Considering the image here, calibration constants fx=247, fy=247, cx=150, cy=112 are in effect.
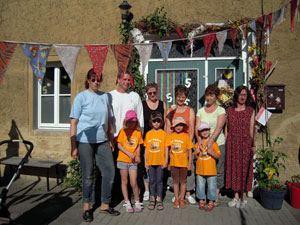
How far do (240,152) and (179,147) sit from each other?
102cm

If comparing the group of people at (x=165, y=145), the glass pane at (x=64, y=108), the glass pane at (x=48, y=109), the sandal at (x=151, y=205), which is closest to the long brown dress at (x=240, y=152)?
the group of people at (x=165, y=145)

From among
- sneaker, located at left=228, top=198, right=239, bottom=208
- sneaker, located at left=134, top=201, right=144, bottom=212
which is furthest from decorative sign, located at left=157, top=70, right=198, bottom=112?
sneaker, located at left=134, top=201, right=144, bottom=212

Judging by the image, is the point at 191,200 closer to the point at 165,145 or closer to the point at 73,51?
the point at 165,145

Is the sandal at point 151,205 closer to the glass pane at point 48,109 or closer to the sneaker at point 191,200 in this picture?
the sneaker at point 191,200

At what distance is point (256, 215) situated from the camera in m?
3.67

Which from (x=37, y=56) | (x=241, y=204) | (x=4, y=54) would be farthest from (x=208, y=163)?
(x=4, y=54)

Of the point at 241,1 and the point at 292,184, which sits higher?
the point at 241,1

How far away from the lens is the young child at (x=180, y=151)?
376cm

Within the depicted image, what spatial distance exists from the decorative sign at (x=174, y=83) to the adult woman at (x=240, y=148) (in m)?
1.13

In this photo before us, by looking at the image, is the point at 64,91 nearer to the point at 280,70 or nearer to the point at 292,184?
the point at 280,70

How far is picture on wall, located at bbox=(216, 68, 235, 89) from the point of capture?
15.8 ft

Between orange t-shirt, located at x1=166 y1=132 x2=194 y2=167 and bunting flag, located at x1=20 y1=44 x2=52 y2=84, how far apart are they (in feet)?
7.28

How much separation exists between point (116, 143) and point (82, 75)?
2.11 meters

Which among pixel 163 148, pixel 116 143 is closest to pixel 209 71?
pixel 163 148
